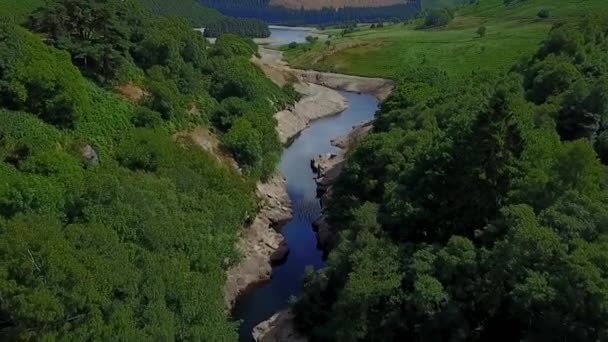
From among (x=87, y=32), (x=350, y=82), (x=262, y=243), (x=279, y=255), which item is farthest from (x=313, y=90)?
(x=279, y=255)

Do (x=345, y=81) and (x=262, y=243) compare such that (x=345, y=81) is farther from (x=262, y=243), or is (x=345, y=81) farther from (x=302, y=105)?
(x=262, y=243)

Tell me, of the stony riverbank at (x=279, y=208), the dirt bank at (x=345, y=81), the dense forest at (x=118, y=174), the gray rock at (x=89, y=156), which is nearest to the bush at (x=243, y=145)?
the dense forest at (x=118, y=174)

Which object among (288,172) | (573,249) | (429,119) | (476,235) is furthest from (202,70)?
(573,249)

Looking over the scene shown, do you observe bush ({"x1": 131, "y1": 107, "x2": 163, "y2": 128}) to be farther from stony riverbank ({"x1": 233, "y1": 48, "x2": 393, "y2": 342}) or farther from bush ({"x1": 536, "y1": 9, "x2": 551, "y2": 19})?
bush ({"x1": 536, "y1": 9, "x2": 551, "y2": 19})

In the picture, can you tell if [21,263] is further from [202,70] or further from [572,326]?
[202,70]

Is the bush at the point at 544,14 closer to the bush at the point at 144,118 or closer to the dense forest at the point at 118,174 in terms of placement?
the dense forest at the point at 118,174

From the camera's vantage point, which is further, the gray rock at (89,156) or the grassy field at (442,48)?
the grassy field at (442,48)
